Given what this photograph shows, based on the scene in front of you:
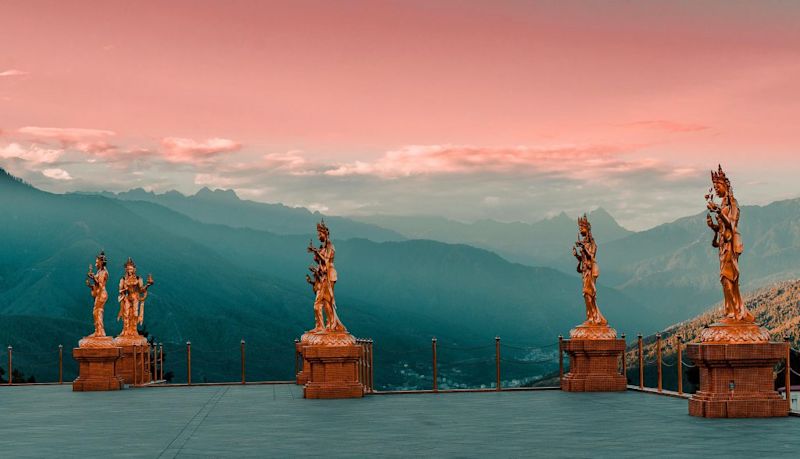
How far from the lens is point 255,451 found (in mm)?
15766

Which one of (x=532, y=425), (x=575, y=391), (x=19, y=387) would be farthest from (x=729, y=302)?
(x=19, y=387)

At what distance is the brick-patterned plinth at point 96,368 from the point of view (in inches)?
1346

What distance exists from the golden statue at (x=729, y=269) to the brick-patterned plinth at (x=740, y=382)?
0.32 meters

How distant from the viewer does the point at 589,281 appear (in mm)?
29312

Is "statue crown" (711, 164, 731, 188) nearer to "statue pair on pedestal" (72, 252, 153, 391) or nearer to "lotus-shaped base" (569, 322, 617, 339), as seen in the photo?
"lotus-shaped base" (569, 322, 617, 339)

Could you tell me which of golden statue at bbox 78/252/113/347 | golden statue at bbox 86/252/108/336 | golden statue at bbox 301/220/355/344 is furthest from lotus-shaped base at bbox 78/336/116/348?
golden statue at bbox 301/220/355/344

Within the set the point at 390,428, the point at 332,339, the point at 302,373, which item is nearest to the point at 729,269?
the point at 390,428

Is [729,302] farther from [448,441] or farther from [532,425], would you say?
[448,441]

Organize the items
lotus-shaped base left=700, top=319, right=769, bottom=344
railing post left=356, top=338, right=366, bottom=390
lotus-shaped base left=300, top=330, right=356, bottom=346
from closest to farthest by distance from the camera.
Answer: lotus-shaped base left=700, top=319, right=769, bottom=344 → lotus-shaped base left=300, top=330, right=356, bottom=346 → railing post left=356, top=338, right=366, bottom=390

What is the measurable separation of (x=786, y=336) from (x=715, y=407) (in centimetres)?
219

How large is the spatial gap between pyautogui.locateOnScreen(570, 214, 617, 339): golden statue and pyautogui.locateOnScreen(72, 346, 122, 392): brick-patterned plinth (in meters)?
13.8

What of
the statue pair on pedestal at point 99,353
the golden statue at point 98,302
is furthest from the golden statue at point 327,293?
the golden statue at point 98,302

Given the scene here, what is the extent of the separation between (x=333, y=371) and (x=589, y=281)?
6816 mm

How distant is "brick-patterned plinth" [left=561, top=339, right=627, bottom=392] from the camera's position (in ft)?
96.1
